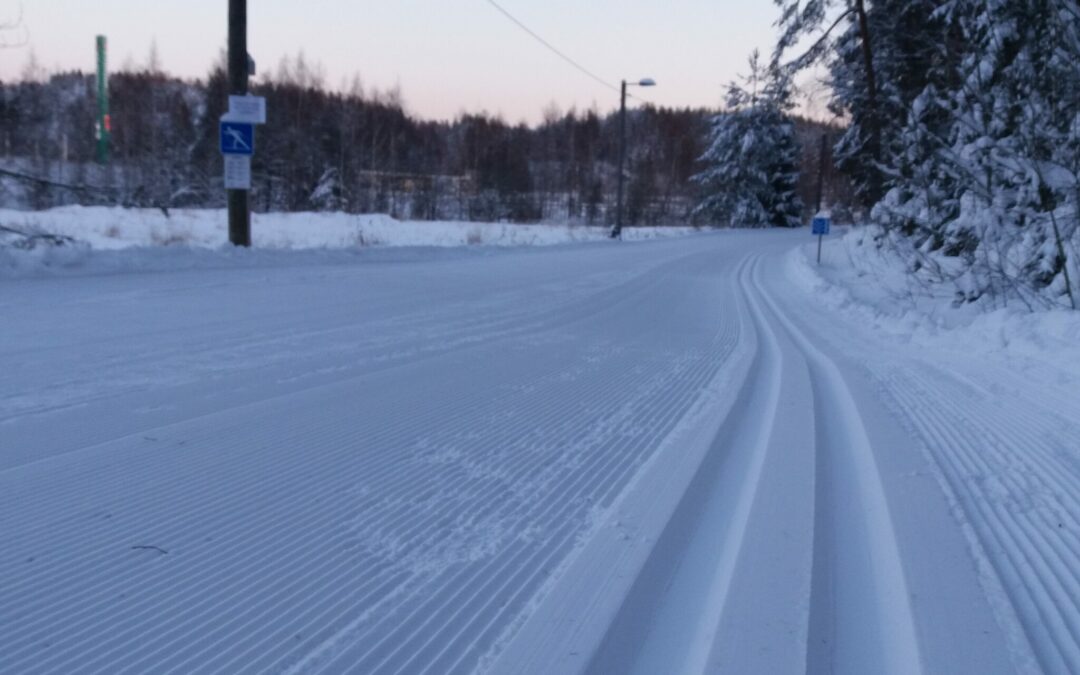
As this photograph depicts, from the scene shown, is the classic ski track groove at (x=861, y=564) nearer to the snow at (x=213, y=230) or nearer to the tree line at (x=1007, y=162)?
the tree line at (x=1007, y=162)

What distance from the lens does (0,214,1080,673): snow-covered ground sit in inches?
92.7

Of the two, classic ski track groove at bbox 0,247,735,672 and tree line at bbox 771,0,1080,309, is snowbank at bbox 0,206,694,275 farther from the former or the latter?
tree line at bbox 771,0,1080,309

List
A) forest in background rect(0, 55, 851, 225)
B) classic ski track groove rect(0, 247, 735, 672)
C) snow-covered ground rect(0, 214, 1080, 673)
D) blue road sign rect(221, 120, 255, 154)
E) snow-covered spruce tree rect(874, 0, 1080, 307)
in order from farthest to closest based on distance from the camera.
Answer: forest in background rect(0, 55, 851, 225), blue road sign rect(221, 120, 255, 154), snow-covered spruce tree rect(874, 0, 1080, 307), snow-covered ground rect(0, 214, 1080, 673), classic ski track groove rect(0, 247, 735, 672)

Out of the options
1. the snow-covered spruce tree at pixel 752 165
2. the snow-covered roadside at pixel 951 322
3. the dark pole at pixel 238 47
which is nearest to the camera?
the snow-covered roadside at pixel 951 322

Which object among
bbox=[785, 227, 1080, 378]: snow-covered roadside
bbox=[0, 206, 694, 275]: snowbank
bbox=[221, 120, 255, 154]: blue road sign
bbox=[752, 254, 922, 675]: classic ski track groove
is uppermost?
bbox=[221, 120, 255, 154]: blue road sign

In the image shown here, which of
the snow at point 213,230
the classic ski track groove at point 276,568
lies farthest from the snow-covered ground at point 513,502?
the snow at point 213,230

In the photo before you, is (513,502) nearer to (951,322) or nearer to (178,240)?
(951,322)

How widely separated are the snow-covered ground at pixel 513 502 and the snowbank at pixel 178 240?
2723 millimetres

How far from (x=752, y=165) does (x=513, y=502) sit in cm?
5948

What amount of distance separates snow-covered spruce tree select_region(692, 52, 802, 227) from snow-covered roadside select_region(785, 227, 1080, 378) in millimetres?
44627

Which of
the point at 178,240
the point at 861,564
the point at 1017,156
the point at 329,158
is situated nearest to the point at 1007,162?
the point at 1017,156

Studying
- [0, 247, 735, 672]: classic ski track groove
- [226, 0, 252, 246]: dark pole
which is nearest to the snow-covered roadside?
[0, 247, 735, 672]: classic ski track groove

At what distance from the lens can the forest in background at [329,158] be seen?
1794 inches

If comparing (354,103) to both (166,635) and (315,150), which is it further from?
(166,635)
